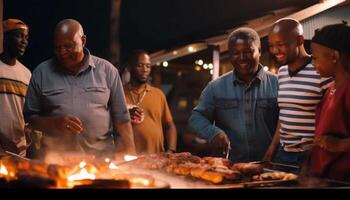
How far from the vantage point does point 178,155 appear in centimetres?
562

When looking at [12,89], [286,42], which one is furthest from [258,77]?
[12,89]

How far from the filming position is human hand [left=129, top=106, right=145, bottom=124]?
23.8 feet

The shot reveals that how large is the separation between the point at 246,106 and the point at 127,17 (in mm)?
16753

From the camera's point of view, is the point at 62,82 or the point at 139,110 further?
the point at 139,110

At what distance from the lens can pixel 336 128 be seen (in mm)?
4359

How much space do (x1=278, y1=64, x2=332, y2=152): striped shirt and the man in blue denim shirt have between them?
433 mm

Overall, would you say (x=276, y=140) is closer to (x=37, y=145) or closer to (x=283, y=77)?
(x=283, y=77)

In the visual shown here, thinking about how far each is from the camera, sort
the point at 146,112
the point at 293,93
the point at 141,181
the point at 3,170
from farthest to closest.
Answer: the point at 146,112 → the point at 293,93 → the point at 3,170 → the point at 141,181

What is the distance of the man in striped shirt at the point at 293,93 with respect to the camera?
17.1 ft

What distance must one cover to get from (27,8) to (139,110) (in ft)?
61.2

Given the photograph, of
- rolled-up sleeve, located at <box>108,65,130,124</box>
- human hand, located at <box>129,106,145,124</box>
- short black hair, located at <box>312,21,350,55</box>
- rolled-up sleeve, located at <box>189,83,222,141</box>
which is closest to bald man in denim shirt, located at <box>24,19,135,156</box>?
rolled-up sleeve, located at <box>108,65,130,124</box>

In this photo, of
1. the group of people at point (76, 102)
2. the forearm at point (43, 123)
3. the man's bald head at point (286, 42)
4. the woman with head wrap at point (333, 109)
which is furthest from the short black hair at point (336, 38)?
the forearm at point (43, 123)

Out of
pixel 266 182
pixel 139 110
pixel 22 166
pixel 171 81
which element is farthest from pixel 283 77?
pixel 171 81

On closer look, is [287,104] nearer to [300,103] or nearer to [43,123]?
[300,103]
